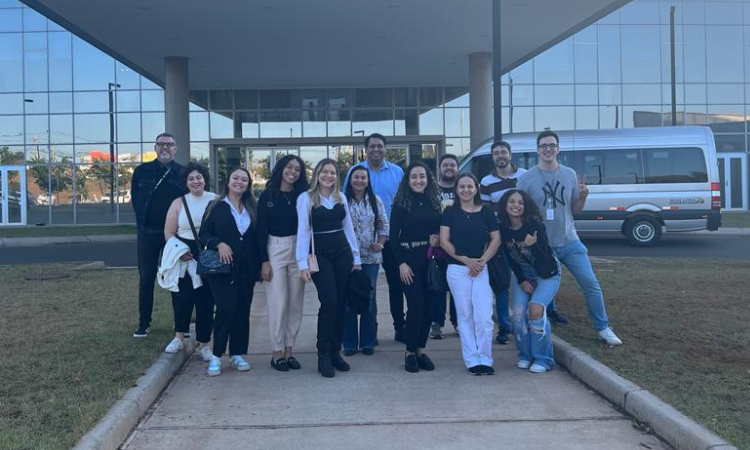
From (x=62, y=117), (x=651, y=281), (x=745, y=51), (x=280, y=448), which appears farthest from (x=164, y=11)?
(x=745, y=51)

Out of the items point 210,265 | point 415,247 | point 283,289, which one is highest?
point 415,247

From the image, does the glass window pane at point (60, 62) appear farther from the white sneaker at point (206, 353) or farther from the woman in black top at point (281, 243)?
the woman in black top at point (281, 243)

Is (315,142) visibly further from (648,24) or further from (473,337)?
(473,337)

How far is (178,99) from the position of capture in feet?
66.3

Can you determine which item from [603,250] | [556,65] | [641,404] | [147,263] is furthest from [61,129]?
[641,404]

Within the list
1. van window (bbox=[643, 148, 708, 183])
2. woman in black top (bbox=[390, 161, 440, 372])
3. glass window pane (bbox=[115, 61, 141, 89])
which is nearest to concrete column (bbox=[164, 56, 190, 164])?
glass window pane (bbox=[115, 61, 141, 89])

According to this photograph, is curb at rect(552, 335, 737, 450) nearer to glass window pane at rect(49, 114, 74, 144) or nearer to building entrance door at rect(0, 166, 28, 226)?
glass window pane at rect(49, 114, 74, 144)

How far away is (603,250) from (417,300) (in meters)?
11.2

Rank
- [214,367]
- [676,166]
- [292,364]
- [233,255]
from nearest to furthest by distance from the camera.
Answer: [233,255] < [214,367] < [292,364] < [676,166]

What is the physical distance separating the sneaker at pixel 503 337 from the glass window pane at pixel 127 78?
79.8 ft

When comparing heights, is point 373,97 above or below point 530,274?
above

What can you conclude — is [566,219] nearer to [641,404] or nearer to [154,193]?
[641,404]

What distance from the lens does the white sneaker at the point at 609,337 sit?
6324 mm

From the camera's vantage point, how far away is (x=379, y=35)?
17.3m
